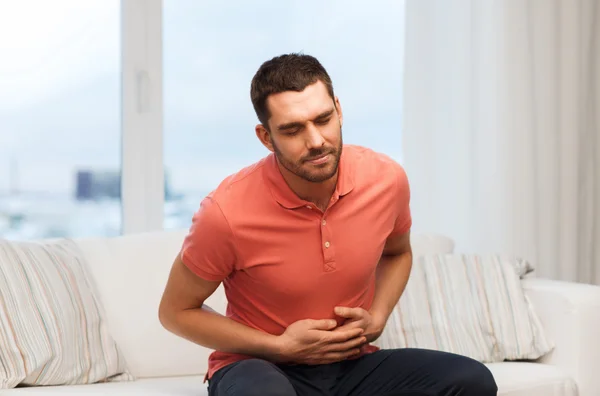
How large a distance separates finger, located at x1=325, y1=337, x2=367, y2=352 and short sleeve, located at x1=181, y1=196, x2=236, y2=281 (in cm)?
30

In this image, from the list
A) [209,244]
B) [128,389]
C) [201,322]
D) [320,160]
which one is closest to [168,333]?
[128,389]

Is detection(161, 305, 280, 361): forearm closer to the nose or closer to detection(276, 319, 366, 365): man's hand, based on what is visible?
detection(276, 319, 366, 365): man's hand

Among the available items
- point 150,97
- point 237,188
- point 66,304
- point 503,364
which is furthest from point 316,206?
point 150,97

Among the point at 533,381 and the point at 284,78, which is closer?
the point at 284,78

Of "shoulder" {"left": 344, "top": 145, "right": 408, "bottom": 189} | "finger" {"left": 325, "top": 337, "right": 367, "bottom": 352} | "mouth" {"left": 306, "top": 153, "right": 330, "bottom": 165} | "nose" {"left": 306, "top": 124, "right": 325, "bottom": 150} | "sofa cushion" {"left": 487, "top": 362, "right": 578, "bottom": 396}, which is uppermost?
"nose" {"left": 306, "top": 124, "right": 325, "bottom": 150}

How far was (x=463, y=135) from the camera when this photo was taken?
12.2 feet

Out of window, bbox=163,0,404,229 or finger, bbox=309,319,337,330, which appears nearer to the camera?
finger, bbox=309,319,337,330

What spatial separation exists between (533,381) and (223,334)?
1021 mm

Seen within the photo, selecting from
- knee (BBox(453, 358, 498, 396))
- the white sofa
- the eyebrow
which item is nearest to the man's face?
the eyebrow

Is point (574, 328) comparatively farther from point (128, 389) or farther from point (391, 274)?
point (128, 389)

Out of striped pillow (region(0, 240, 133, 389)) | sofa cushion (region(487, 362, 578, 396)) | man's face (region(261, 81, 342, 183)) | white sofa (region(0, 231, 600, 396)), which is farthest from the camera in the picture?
white sofa (region(0, 231, 600, 396))

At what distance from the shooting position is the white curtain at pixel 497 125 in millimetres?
3676

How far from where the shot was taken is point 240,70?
366 centimetres

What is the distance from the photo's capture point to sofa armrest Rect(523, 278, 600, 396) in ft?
8.62
